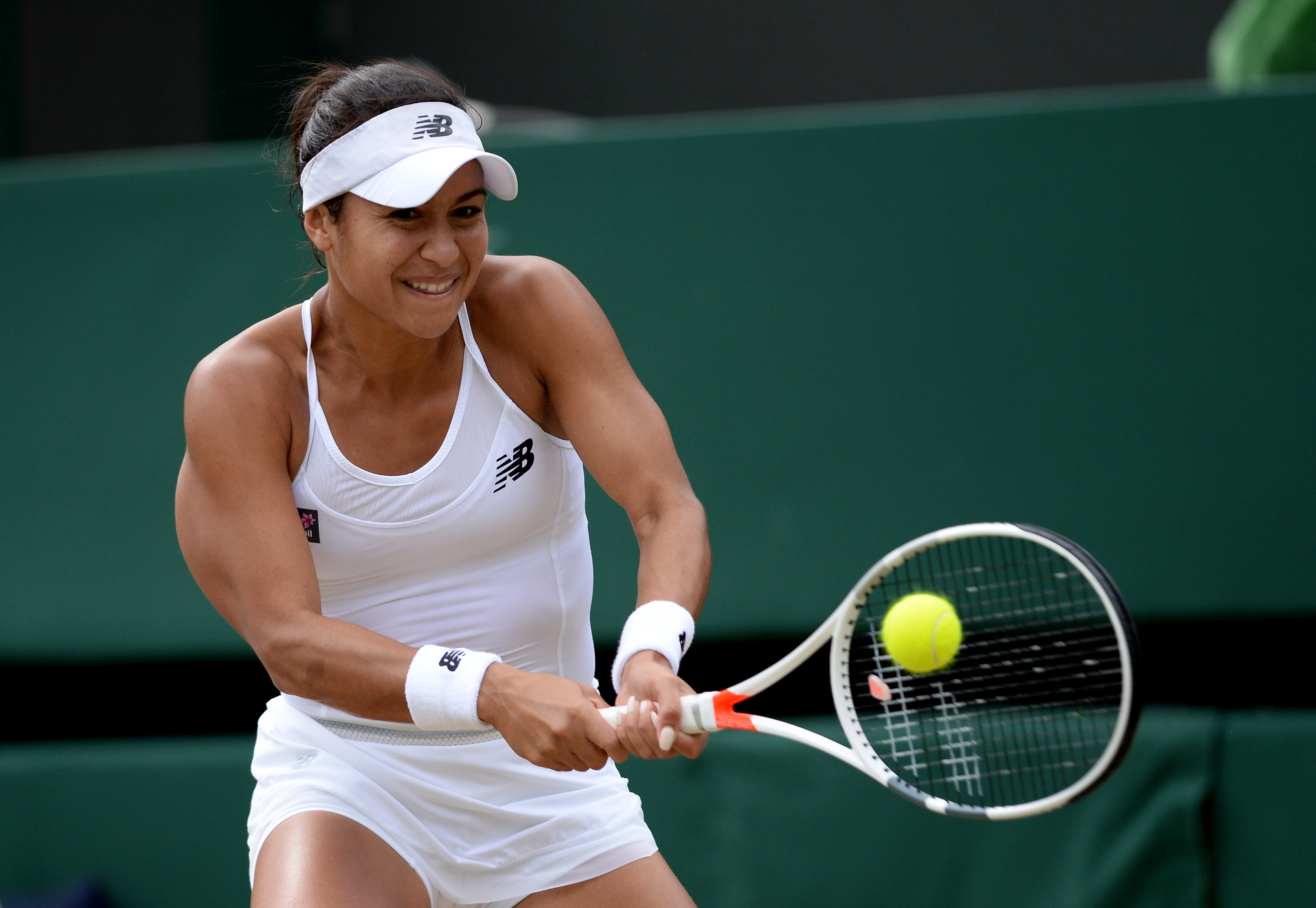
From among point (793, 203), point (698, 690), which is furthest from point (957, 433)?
point (698, 690)

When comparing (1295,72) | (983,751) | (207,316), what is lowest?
(983,751)

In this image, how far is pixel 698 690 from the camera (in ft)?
10.4

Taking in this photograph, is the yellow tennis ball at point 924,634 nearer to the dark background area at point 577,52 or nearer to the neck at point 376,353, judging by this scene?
the neck at point 376,353

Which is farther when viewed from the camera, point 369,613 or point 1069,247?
point 1069,247

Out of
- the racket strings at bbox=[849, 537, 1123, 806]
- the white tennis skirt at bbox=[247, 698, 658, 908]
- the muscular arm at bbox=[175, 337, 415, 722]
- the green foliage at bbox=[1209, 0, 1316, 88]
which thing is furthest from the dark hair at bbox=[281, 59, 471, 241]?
the green foliage at bbox=[1209, 0, 1316, 88]

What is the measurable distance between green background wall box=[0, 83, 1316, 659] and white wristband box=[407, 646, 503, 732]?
1506mm

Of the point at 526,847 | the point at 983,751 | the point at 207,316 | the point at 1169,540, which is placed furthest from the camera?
the point at 207,316

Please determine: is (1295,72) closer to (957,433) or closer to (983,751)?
(957,433)

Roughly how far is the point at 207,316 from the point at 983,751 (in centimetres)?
204

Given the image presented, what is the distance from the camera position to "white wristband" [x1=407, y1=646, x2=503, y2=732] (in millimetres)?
1477

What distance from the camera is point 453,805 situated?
170cm

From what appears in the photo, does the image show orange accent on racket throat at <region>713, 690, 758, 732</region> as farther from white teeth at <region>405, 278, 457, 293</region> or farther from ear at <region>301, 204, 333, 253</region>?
ear at <region>301, 204, 333, 253</region>

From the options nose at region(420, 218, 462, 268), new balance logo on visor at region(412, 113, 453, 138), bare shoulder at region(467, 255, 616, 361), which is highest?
new balance logo on visor at region(412, 113, 453, 138)

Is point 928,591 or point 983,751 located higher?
point 928,591
